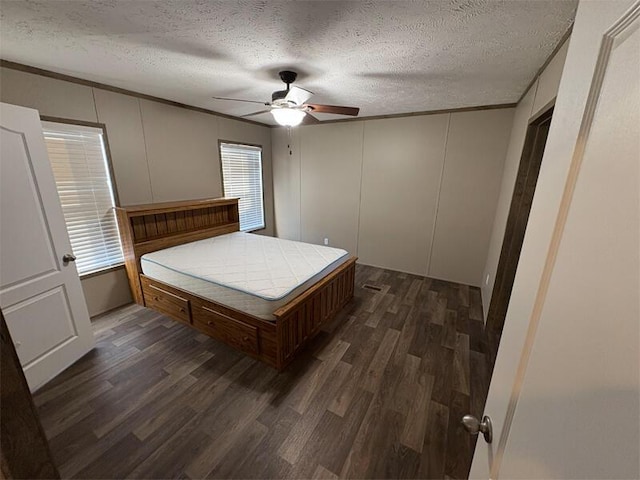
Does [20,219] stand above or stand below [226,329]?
above

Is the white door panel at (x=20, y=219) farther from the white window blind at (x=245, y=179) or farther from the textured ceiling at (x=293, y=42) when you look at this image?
the white window blind at (x=245, y=179)

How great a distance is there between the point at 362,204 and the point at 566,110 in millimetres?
3798

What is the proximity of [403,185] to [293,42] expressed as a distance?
2.72m

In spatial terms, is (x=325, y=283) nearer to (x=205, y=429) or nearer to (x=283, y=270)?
(x=283, y=270)

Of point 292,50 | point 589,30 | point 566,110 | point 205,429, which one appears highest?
point 292,50

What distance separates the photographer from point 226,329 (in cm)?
233

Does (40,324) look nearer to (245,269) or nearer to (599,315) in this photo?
(245,269)

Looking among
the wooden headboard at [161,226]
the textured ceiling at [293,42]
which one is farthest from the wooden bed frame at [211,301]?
the textured ceiling at [293,42]

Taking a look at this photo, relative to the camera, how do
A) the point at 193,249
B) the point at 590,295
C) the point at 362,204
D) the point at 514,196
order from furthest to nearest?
the point at 362,204 < the point at 193,249 < the point at 514,196 < the point at 590,295

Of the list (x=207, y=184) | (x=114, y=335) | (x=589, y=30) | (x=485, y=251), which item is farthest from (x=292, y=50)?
(x=485, y=251)

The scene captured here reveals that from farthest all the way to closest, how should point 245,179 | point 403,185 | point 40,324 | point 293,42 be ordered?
point 245,179 → point 403,185 → point 40,324 → point 293,42

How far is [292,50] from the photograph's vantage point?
1.82 meters

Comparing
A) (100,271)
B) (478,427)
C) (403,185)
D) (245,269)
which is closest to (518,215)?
(403,185)

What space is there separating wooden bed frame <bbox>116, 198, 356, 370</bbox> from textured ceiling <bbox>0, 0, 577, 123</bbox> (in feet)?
4.73
